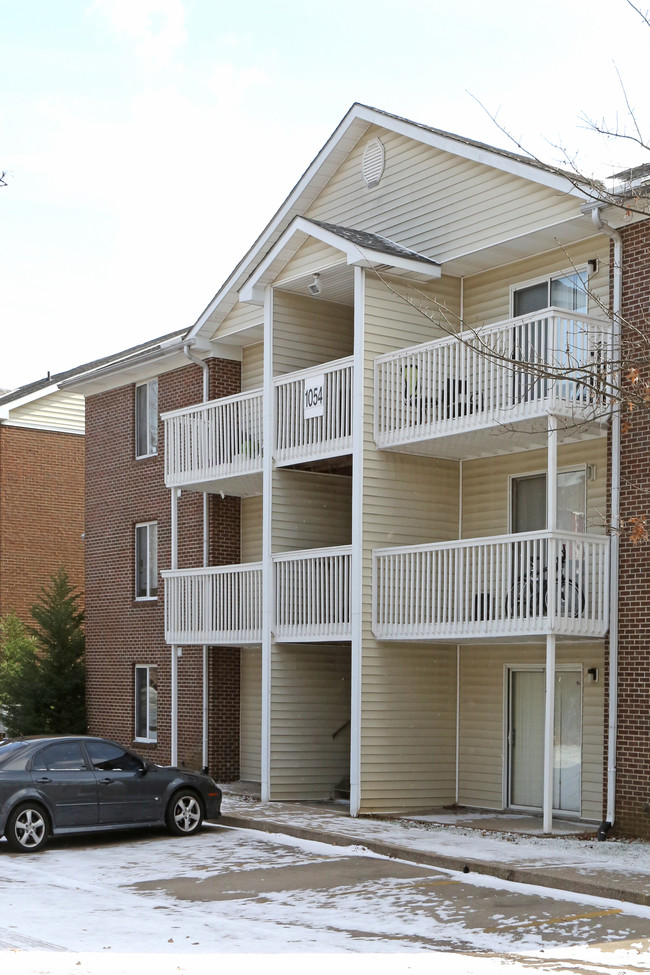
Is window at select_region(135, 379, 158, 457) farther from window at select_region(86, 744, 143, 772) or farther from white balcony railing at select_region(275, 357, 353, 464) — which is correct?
window at select_region(86, 744, 143, 772)

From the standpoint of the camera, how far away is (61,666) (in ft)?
92.6

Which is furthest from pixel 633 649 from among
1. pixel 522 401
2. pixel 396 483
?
pixel 396 483

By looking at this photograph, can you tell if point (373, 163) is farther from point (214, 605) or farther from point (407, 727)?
point (407, 727)

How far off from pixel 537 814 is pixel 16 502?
1830 centimetres

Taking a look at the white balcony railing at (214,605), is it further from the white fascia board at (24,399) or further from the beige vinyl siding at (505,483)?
the white fascia board at (24,399)

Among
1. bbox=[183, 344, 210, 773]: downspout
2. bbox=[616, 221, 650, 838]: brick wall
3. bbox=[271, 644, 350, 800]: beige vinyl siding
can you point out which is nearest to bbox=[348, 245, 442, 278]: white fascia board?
→ bbox=[616, 221, 650, 838]: brick wall

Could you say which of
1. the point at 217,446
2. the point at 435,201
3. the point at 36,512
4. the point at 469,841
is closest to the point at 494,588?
the point at 469,841

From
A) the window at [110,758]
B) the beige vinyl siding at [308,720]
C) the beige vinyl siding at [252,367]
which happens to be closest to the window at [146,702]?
the beige vinyl siding at [308,720]

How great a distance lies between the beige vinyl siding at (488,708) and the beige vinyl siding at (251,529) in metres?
5.37

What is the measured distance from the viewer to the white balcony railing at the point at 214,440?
21.7 meters

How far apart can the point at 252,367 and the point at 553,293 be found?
743cm

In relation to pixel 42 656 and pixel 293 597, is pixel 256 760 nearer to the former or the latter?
pixel 293 597

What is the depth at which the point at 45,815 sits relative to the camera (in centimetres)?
1537

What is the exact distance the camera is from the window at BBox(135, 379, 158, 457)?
26.4 m
